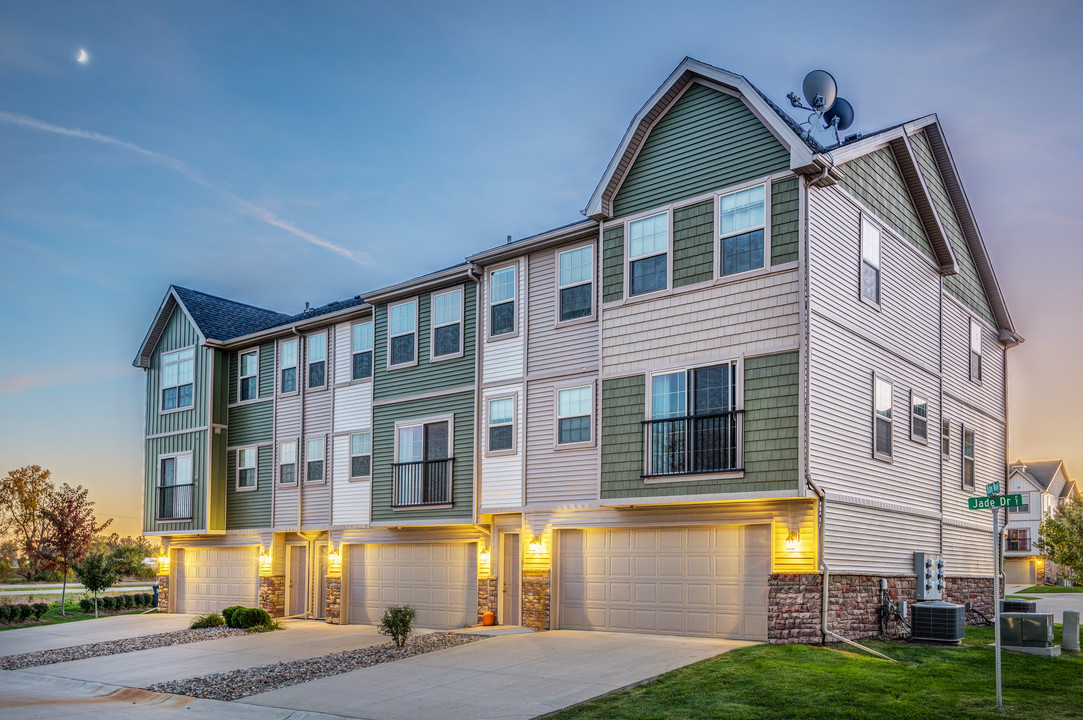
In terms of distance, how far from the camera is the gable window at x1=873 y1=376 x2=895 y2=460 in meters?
17.7

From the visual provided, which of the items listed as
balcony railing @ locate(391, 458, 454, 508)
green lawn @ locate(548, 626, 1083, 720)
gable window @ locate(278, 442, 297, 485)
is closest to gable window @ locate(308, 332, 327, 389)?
gable window @ locate(278, 442, 297, 485)

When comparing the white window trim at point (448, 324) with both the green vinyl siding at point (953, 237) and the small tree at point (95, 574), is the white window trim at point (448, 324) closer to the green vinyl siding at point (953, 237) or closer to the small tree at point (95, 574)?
the green vinyl siding at point (953, 237)

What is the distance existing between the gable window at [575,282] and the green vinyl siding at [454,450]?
11.7 ft

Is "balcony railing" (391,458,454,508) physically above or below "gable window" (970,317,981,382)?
below

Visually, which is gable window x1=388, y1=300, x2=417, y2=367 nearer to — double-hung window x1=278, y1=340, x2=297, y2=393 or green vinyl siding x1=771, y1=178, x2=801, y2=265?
double-hung window x1=278, y1=340, x2=297, y2=393

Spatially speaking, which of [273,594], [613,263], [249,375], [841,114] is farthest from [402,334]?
[841,114]

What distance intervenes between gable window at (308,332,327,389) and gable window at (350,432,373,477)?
232 centimetres

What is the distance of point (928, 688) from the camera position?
12195 mm

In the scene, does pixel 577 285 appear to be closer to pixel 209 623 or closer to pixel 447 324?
pixel 447 324

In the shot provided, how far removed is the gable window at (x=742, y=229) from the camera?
16.2 metres

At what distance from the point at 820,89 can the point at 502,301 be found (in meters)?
8.25

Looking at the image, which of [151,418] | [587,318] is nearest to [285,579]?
[151,418]

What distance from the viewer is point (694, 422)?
1666cm

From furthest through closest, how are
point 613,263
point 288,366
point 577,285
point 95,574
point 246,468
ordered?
point 95,574, point 246,468, point 288,366, point 577,285, point 613,263
